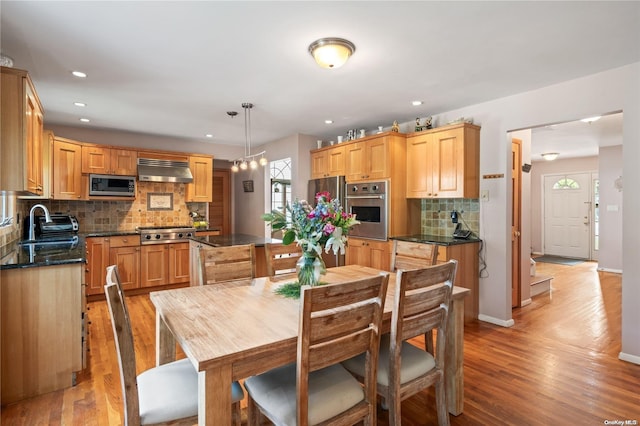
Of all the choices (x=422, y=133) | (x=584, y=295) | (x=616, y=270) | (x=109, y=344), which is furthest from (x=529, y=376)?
(x=616, y=270)

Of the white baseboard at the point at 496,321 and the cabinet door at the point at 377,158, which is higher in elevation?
the cabinet door at the point at 377,158

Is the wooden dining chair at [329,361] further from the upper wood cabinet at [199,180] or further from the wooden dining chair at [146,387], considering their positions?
the upper wood cabinet at [199,180]

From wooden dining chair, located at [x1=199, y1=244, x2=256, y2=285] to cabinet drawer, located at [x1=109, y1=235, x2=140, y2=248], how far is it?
3.00 metres

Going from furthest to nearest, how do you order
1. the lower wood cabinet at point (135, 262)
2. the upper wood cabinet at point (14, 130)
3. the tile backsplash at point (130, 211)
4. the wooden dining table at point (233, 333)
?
the tile backsplash at point (130, 211) → the lower wood cabinet at point (135, 262) → the upper wood cabinet at point (14, 130) → the wooden dining table at point (233, 333)

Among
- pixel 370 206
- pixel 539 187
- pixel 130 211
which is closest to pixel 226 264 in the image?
pixel 370 206

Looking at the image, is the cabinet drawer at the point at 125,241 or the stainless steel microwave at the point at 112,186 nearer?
the cabinet drawer at the point at 125,241

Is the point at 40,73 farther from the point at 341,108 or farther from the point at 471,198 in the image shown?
the point at 471,198

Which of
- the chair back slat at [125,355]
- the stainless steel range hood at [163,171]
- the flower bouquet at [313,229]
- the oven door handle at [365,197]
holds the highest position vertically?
the stainless steel range hood at [163,171]

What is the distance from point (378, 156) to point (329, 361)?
10.4 feet

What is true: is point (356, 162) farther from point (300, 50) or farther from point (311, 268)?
point (311, 268)

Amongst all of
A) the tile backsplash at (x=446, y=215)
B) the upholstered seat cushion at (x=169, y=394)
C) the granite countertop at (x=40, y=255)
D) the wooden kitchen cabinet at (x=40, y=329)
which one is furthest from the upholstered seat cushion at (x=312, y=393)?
the tile backsplash at (x=446, y=215)

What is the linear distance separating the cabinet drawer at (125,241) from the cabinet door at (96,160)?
992 millimetres

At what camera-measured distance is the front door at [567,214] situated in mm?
7555

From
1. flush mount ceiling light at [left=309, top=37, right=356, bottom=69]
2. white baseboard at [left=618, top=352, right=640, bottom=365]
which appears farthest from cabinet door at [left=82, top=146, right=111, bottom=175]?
white baseboard at [left=618, top=352, right=640, bottom=365]
